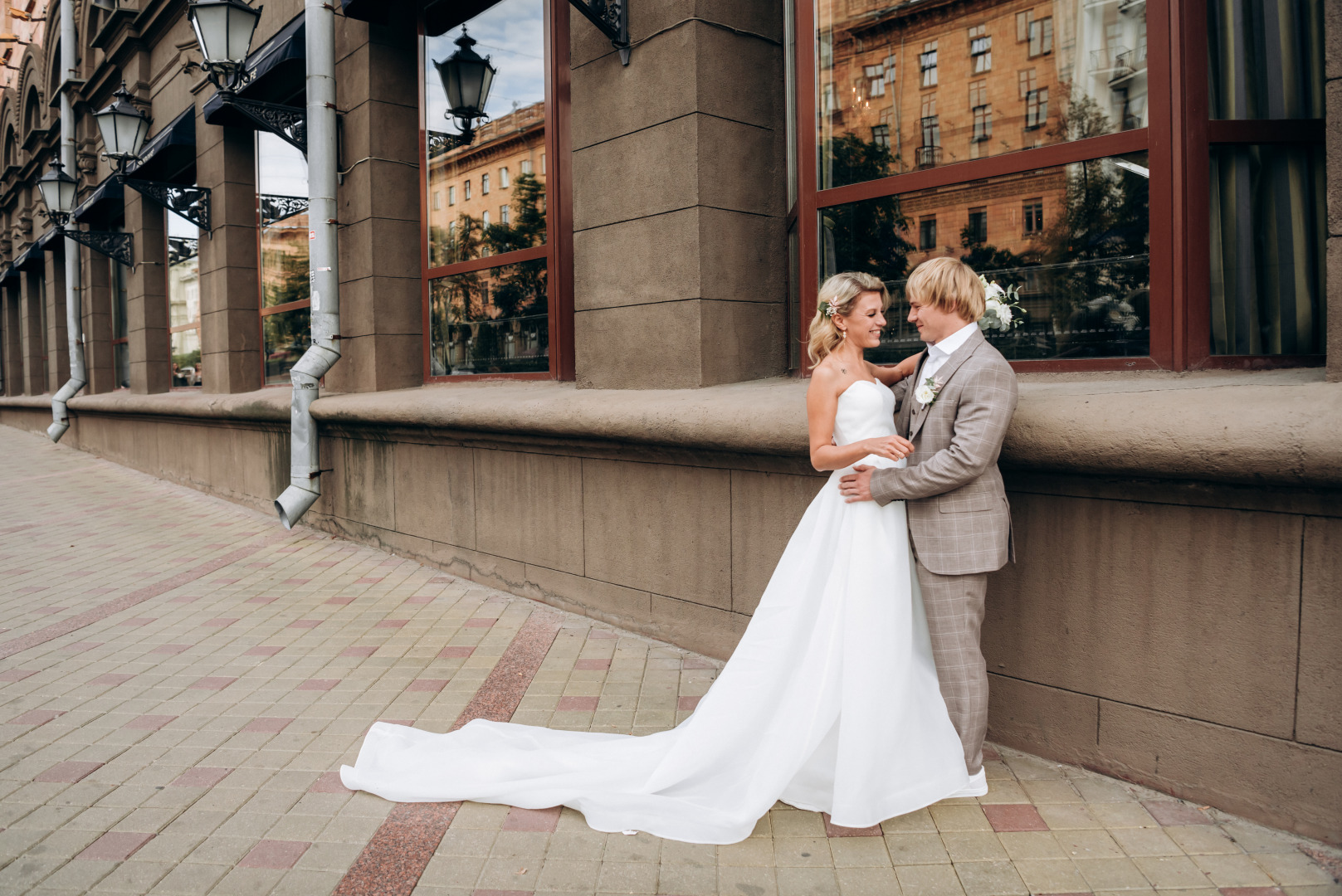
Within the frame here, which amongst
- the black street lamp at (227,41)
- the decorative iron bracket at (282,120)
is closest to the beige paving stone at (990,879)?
the black street lamp at (227,41)

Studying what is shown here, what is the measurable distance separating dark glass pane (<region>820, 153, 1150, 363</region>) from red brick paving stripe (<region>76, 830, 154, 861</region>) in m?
3.62

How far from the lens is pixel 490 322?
7121 mm

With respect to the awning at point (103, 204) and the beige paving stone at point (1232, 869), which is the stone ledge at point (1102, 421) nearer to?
the beige paving stone at point (1232, 869)

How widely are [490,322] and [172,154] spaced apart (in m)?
7.22

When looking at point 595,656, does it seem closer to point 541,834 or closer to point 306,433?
point 541,834

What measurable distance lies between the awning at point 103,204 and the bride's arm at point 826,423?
1446cm

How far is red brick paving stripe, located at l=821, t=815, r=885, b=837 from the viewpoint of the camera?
9.20 feet

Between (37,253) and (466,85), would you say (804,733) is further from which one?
(37,253)

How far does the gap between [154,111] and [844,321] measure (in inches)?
503

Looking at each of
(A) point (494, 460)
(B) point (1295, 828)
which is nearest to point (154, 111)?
(A) point (494, 460)

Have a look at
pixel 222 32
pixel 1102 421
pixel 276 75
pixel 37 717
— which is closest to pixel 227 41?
pixel 222 32

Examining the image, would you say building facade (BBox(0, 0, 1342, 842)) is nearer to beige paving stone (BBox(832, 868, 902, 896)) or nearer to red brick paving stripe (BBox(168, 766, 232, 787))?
beige paving stone (BBox(832, 868, 902, 896))

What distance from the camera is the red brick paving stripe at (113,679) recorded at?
434 cm

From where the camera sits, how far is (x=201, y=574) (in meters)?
6.64
